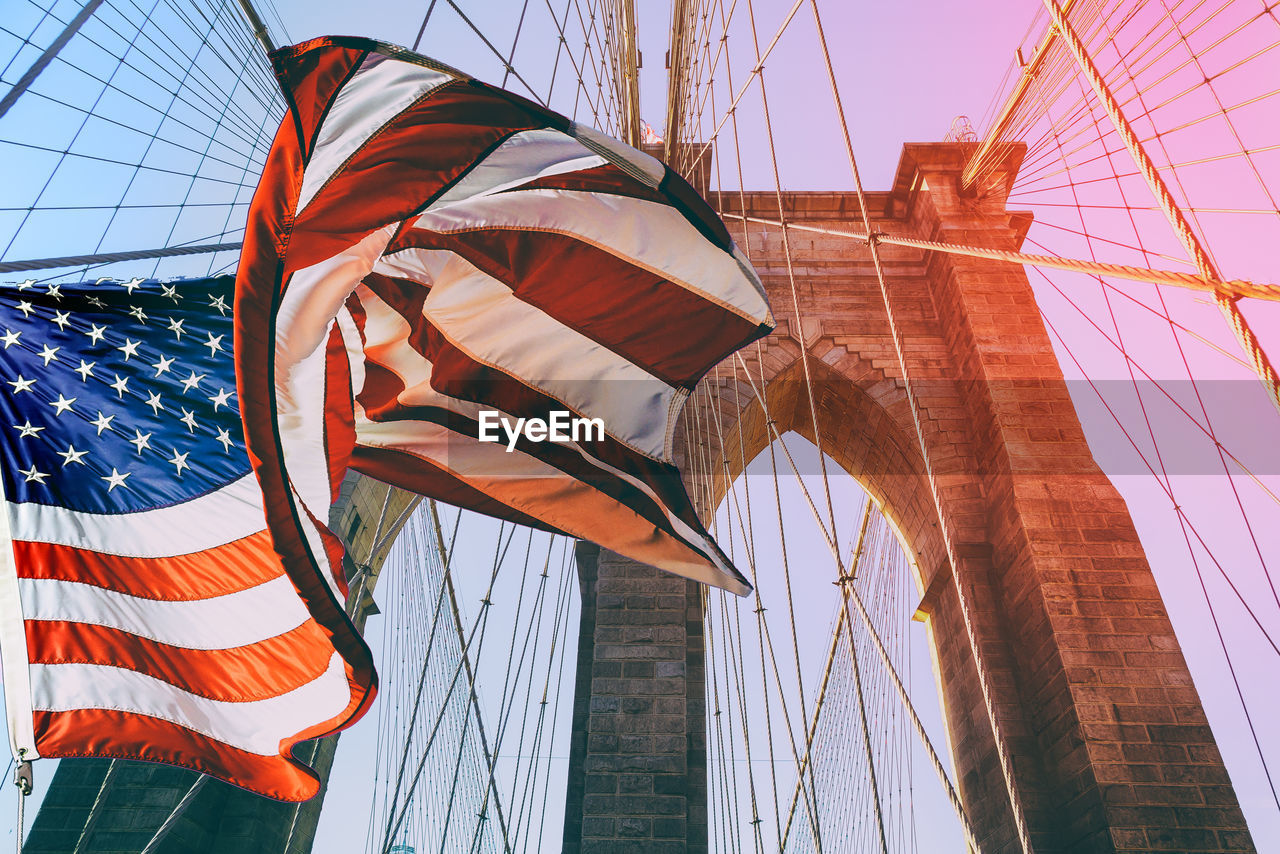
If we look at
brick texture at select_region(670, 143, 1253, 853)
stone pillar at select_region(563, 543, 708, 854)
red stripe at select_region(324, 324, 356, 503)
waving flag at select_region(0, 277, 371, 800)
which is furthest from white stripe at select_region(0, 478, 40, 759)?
stone pillar at select_region(563, 543, 708, 854)

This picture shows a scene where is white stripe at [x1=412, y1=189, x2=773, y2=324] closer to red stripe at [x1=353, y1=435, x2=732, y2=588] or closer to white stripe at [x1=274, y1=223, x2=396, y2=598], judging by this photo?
white stripe at [x1=274, y1=223, x2=396, y2=598]

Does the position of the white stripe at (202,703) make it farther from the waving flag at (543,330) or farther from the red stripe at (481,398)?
the red stripe at (481,398)

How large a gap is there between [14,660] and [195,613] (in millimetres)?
543

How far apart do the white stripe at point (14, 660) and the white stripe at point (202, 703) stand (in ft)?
0.14

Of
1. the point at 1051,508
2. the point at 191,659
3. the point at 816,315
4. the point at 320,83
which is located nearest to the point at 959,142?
the point at 816,315

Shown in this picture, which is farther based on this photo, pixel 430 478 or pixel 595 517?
pixel 430 478

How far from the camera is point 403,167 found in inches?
104

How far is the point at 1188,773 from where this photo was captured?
5.83 m

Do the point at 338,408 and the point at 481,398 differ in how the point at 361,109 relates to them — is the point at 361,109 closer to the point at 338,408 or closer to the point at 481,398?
the point at 338,408

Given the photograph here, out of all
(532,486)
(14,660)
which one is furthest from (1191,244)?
(14,660)

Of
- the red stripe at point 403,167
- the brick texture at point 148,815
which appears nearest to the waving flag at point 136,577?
the red stripe at point 403,167

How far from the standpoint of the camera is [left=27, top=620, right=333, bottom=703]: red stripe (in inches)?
109

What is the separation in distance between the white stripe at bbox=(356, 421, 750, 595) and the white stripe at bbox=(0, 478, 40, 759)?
1230 millimetres

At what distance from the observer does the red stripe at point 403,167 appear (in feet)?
8.18
